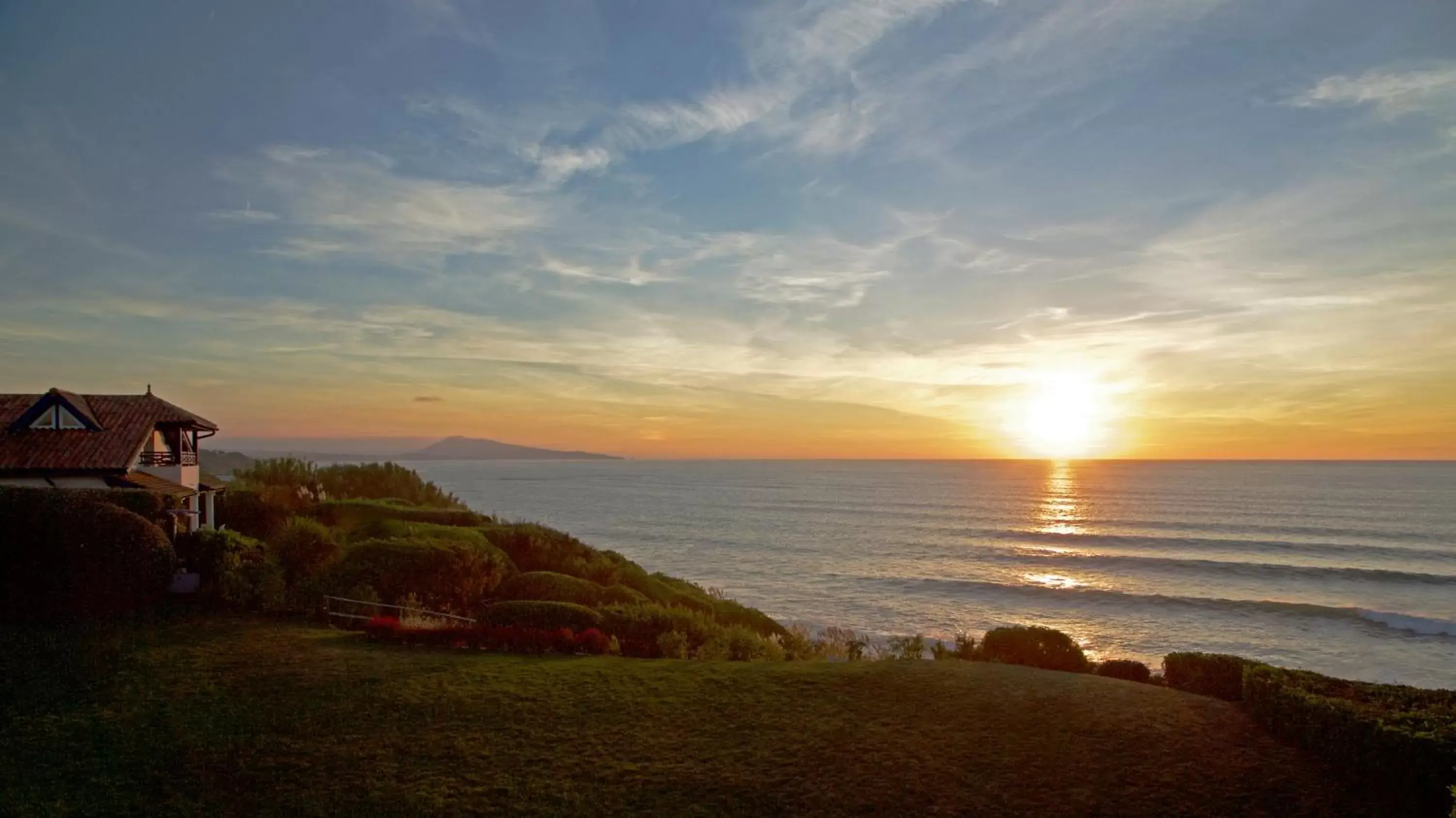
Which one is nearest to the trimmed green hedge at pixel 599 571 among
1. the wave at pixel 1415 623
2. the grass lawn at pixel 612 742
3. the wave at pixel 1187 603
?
the grass lawn at pixel 612 742

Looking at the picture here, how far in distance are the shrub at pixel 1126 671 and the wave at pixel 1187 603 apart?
91.7ft

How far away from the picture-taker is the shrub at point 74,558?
19672 mm

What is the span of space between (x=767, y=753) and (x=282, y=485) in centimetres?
3969

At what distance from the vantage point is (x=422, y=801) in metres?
10.2

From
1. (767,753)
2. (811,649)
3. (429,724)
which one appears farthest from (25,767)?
(811,649)

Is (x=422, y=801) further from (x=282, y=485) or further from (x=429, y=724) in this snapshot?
(x=282, y=485)

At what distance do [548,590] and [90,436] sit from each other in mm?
18674

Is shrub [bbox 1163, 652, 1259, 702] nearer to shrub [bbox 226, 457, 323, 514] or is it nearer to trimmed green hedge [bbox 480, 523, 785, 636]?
trimmed green hedge [bbox 480, 523, 785, 636]

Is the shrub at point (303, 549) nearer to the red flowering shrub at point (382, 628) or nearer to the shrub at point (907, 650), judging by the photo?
the red flowering shrub at point (382, 628)

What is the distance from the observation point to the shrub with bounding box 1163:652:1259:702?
1548 centimetres

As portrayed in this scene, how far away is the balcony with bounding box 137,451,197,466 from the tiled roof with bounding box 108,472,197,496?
1098 mm

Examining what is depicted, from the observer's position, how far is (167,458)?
31.9 metres

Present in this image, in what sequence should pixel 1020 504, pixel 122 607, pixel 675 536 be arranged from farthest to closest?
1. pixel 1020 504
2. pixel 675 536
3. pixel 122 607

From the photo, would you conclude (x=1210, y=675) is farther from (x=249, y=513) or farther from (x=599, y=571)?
(x=249, y=513)
